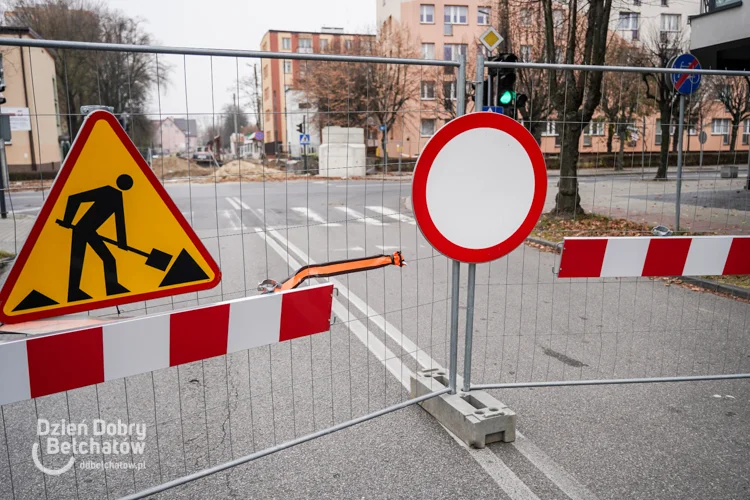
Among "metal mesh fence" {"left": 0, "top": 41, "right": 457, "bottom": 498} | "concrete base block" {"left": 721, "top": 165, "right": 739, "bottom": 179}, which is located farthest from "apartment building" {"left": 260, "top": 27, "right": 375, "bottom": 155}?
"concrete base block" {"left": 721, "top": 165, "right": 739, "bottom": 179}

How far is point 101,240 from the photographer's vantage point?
8.64 ft

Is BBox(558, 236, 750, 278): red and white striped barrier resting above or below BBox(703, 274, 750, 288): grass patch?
above

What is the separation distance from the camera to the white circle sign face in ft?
11.1

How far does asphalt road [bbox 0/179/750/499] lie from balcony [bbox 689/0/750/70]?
10759 millimetres

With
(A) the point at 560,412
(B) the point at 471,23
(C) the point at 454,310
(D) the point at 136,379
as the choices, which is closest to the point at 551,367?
(A) the point at 560,412

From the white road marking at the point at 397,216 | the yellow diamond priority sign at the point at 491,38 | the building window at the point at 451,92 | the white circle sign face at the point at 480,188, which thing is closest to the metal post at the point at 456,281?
the white circle sign face at the point at 480,188

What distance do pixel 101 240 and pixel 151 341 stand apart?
52 cm

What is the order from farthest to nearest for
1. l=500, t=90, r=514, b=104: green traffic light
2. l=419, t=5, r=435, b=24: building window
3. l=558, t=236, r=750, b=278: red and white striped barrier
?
l=419, t=5, r=435, b=24: building window < l=500, t=90, r=514, b=104: green traffic light < l=558, t=236, r=750, b=278: red and white striped barrier

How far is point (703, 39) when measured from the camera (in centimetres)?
1534

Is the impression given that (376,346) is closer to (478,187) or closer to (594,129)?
(478,187)

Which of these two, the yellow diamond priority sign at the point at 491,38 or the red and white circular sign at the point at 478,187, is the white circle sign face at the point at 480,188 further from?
the yellow diamond priority sign at the point at 491,38

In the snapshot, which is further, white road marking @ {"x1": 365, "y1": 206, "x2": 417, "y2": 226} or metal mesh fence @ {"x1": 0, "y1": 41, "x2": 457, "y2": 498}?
white road marking @ {"x1": 365, "y1": 206, "x2": 417, "y2": 226}

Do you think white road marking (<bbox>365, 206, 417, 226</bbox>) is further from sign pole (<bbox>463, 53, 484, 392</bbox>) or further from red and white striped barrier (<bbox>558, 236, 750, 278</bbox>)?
red and white striped barrier (<bbox>558, 236, 750, 278</bbox>)

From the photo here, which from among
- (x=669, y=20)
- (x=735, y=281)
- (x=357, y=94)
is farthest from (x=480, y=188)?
(x=669, y=20)
